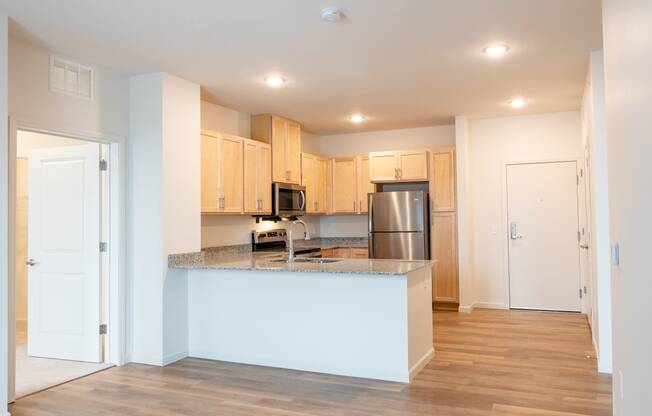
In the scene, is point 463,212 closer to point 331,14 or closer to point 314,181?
point 314,181

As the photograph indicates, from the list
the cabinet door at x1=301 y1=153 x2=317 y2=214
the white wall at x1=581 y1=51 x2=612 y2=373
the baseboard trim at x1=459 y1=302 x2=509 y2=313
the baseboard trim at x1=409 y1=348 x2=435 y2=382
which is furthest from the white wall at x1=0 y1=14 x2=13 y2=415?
the baseboard trim at x1=459 y1=302 x2=509 y2=313

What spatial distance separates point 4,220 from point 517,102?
16.1ft

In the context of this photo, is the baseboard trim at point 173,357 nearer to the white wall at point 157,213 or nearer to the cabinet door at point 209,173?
the white wall at point 157,213

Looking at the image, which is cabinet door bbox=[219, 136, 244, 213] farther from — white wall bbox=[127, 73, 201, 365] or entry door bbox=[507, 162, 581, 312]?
entry door bbox=[507, 162, 581, 312]

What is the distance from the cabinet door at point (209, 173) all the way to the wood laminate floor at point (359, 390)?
1425mm

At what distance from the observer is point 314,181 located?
6867 mm

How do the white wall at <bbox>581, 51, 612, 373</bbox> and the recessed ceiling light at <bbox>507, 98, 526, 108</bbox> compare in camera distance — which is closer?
the white wall at <bbox>581, 51, 612, 373</bbox>

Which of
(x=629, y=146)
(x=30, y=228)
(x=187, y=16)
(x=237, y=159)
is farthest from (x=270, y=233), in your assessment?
(x=629, y=146)

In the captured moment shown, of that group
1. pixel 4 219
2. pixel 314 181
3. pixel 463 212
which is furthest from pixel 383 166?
pixel 4 219

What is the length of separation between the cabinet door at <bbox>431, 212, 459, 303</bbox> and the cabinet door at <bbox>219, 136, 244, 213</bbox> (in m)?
2.66

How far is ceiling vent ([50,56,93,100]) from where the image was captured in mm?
3826

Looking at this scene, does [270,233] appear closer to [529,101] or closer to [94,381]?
[94,381]

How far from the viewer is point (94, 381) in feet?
12.7

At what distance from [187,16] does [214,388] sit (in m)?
2.52
